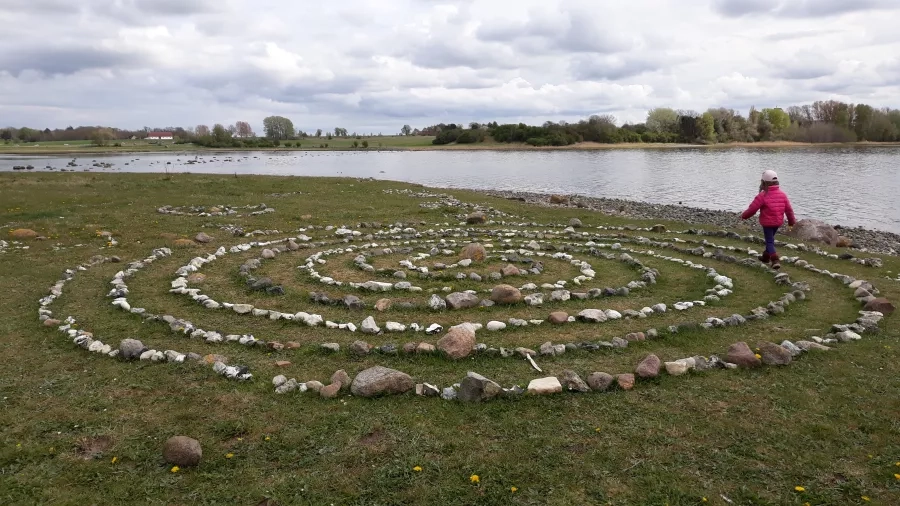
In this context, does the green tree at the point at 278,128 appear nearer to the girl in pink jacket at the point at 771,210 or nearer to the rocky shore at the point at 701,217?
the rocky shore at the point at 701,217

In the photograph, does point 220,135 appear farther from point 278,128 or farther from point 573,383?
point 573,383

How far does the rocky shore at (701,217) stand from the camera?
73.8 feet

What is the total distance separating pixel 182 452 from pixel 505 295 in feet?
22.1

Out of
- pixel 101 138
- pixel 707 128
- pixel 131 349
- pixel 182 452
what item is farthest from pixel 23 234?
pixel 101 138

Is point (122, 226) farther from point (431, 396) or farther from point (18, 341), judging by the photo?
point (431, 396)

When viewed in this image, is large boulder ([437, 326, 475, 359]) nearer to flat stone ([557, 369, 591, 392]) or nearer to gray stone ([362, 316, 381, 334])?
gray stone ([362, 316, 381, 334])

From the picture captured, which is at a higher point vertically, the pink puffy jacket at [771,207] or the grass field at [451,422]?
the pink puffy jacket at [771,207]

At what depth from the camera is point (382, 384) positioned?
7445 mm

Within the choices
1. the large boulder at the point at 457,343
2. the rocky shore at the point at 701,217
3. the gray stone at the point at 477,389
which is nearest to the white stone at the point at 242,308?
the large boulder at the point at 457,343

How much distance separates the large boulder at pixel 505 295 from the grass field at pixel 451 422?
24 cm

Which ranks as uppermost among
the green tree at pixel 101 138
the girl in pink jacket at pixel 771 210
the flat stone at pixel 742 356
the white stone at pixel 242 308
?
the green tree at pixel 101 138

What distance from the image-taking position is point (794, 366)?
27.1 ft

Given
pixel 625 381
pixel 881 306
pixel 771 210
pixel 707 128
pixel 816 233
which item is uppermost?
pixel 707 128

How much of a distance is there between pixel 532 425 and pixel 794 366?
171 inches
